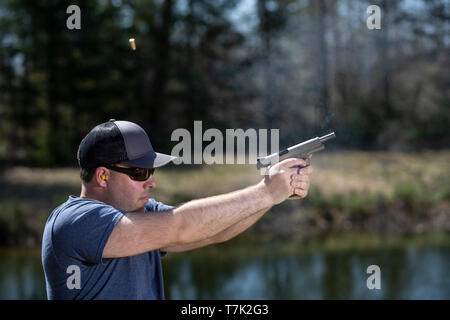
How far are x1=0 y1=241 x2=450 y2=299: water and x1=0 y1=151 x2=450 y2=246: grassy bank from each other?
101cm

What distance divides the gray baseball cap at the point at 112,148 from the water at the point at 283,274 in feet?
24.9

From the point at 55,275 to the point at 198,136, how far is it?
60.8ft

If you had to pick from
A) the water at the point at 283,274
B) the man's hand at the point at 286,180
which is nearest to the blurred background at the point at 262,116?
the water at the point at 283,274

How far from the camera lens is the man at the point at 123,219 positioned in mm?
1815

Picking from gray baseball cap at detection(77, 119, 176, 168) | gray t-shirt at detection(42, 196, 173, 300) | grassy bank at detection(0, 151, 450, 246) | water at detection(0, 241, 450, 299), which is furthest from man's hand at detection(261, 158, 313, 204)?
grassy bank at detection(0, 151, 450, 246)

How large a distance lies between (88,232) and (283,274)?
901cm

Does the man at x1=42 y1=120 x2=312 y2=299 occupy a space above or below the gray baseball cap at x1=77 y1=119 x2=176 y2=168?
below

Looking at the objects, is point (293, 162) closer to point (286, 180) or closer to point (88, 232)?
point (286, 180)

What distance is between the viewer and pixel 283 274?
1041cm

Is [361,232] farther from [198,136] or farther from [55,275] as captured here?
[55,275]

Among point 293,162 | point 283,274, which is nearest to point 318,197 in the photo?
point 283,274

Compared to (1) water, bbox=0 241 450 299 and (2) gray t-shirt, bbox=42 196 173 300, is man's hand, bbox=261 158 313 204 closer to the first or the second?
(2) gray t-shirt, bbox=42 196 173 300

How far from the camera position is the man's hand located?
200cm

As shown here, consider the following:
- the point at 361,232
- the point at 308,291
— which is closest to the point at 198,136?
the point at 361,232
